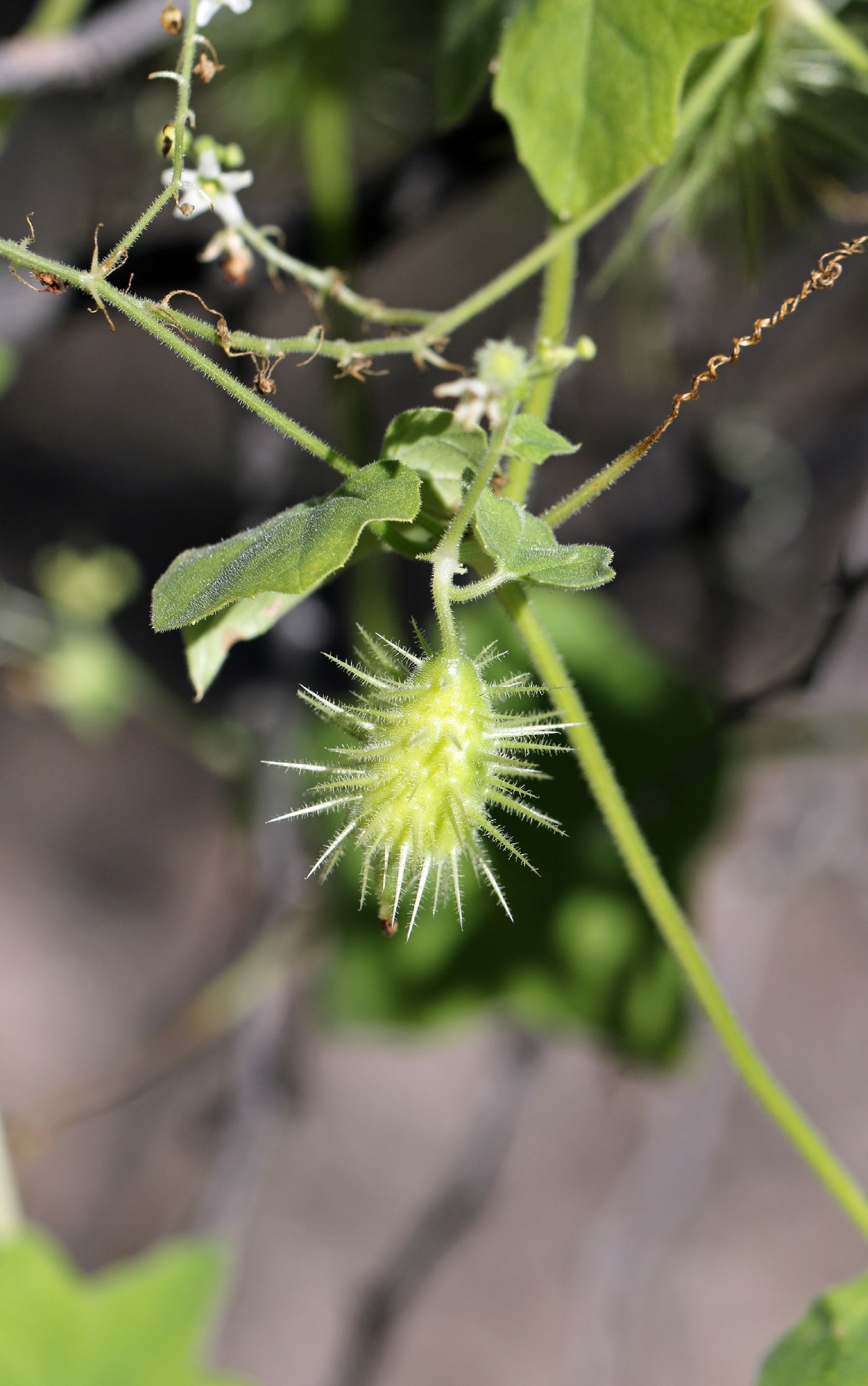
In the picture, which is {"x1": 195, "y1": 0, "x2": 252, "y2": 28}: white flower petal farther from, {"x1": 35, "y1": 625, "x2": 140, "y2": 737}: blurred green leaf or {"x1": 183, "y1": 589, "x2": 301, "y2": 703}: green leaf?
{"x1": 35, "y1": 625, "x2": 140, "y2": 737}: blurred green leaf

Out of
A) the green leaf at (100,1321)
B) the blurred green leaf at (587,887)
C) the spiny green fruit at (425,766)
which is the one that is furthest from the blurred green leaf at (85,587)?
the spiny green fruit at (425,766)

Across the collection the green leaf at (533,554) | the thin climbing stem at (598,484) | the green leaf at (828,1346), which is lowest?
the green leaf at (828,1346)

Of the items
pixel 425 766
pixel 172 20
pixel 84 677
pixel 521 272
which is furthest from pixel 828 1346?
pixel 84 677

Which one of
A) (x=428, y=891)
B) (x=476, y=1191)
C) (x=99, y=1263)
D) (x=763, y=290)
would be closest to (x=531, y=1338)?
(x=99, y=1263)

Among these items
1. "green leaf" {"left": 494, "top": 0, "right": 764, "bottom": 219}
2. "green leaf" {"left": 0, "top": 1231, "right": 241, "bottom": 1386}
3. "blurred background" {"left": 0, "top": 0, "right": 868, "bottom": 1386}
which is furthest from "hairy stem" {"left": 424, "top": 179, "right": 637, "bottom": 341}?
"green leaf" {"left": 0, "top": 1231, "right": 241, "bottom": 1386}

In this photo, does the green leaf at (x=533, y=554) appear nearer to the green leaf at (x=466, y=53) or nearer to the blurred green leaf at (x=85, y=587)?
the green leaf at (x=466, y=53)

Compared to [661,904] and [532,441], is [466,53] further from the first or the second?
[661,904]
